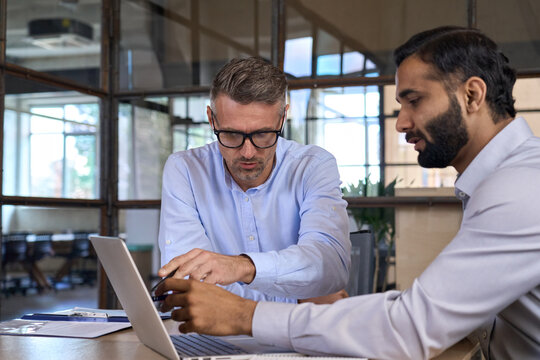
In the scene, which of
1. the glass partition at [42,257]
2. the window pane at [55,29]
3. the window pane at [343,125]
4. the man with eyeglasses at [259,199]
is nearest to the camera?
the man with eyeglasses at [259,199]

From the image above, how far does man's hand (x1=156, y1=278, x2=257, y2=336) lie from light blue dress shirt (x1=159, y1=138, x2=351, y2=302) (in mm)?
779

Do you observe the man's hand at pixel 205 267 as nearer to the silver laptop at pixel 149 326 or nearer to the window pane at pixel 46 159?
the silver laptop at pixel 149 326

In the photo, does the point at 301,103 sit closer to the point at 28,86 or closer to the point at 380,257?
the point at 380,257

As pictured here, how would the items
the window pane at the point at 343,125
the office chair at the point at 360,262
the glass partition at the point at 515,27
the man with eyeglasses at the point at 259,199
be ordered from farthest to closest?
1. the window pane at the point at 343,125
2. the glass partition at the point at 515,27
3. the office chair at the point at 360,262
4. the man with eyeglasses at the point at 259,199

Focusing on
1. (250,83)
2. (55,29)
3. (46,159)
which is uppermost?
(55,29)

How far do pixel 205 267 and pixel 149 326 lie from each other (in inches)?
10.2

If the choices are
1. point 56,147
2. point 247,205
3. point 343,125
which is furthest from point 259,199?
point 56,147

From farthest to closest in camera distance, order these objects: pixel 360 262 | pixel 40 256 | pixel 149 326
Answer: pixel 40 256
pixel 360 262
pixel 149 326

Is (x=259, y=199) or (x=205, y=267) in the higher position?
(x=259, y=199)

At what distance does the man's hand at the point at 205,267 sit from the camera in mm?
1443

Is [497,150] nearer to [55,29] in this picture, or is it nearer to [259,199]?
[259,199]

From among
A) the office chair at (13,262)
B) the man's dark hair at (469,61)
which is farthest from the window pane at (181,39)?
the man's dark hair at (469,61)

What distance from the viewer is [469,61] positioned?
1.42 m

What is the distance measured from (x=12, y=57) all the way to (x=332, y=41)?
2.14 metres
